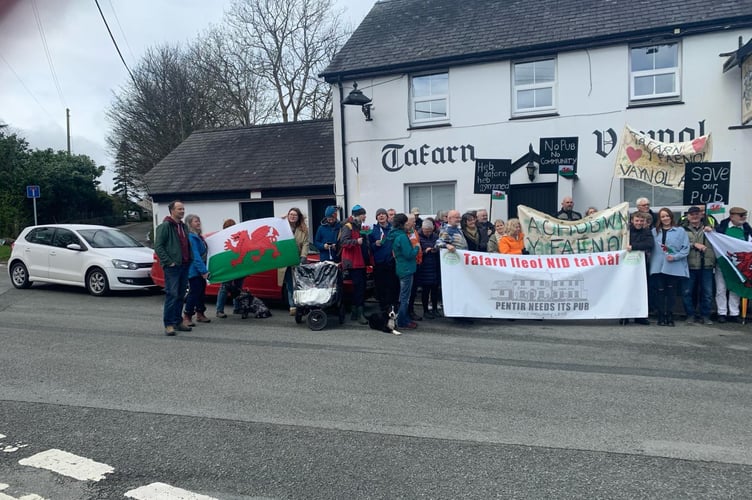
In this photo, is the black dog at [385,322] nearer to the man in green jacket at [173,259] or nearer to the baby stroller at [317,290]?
the baby stroller at [317,290]

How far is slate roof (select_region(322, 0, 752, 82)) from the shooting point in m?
12.9

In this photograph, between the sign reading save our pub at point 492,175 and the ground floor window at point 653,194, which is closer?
the sign reading save our pub at point 492,175

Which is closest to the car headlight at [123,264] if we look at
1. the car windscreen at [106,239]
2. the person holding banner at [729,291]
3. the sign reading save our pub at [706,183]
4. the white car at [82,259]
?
the white car at [82,259]

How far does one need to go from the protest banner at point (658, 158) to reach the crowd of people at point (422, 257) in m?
1.70

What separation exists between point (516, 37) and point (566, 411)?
1111 cm

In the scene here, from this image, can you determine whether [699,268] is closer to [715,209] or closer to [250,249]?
[715,209]

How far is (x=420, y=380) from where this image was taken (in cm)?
634

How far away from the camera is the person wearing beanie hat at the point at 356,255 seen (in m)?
9.27

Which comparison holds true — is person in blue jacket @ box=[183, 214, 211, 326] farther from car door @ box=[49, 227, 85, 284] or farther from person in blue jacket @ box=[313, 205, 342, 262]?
car door @ box=[49, 227, 85, 284]

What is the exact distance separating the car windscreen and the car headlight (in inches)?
33.0

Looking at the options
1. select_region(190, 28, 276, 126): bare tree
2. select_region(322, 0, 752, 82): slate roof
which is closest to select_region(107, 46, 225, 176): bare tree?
select_region(190, 28, 276, 126): bare tree

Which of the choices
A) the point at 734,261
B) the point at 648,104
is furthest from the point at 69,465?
the point at 648,104

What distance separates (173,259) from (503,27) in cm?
1030

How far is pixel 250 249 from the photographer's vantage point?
9898mm
